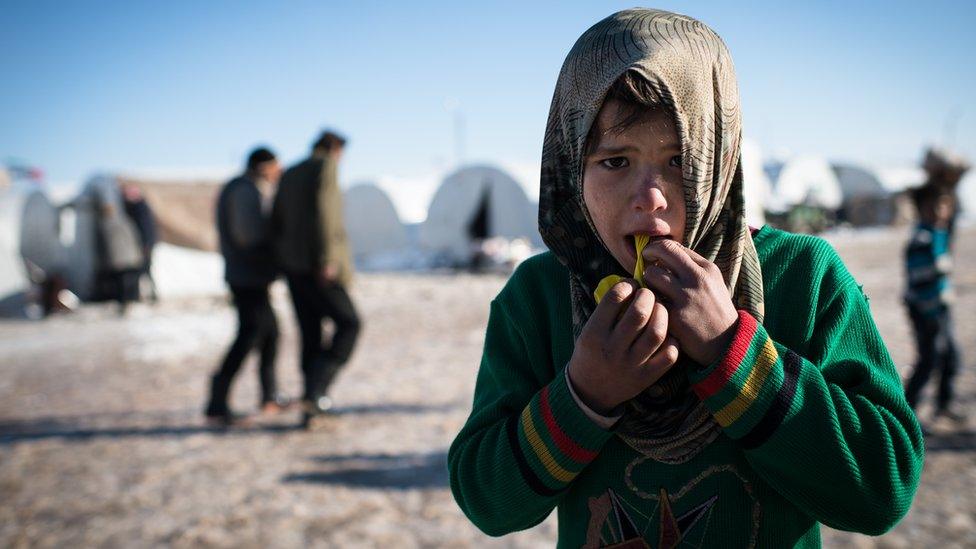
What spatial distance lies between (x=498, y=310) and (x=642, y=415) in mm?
350

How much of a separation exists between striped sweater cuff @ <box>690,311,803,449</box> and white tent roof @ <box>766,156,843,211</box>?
78.2 ft

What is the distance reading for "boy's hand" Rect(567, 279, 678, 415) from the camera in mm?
874

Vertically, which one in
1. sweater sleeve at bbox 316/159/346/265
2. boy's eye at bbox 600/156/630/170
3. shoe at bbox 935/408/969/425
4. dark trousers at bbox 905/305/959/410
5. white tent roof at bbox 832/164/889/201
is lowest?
white tent roof at bbox 832/164/889/201

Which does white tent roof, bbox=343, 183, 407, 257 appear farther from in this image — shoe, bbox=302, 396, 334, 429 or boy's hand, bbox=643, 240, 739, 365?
boy's hand, bbox=643, 240, 739, 365

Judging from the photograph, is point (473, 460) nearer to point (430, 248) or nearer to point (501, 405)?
point (501, 405)

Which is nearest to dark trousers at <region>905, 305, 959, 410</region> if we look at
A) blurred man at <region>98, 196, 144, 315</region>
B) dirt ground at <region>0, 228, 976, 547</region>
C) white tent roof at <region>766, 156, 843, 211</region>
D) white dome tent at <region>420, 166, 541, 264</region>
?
dirt ground at <region>0, 228, 976, 547</region>

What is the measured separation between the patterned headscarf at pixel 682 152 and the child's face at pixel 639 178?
19 millimetres

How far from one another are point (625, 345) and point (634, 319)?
0.04m

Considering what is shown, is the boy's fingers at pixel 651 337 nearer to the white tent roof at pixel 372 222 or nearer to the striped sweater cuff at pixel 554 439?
the striped sweater cuff at pixel 554 439

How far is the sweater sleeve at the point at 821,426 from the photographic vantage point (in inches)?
35.8

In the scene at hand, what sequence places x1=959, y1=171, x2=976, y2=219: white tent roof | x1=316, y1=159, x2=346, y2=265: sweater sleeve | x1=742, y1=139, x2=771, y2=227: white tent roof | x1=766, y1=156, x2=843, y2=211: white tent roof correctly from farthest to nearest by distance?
x1=959, y1=171, x2=976, y2=219: white tent roof
x1=766, y1=156, x2=843, y2=211: white tent roof
x1=742, y1=139, x2=771, y2=227: white tent roof
x1=316, y1=159, x2=346, y2=265: sweater sleeve

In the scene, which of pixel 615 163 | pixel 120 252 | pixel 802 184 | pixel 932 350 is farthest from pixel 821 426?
pixel 802 184

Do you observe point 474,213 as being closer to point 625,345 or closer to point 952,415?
point 952,415

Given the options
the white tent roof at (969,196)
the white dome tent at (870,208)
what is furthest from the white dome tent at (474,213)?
the white tent roof at (969,196)
